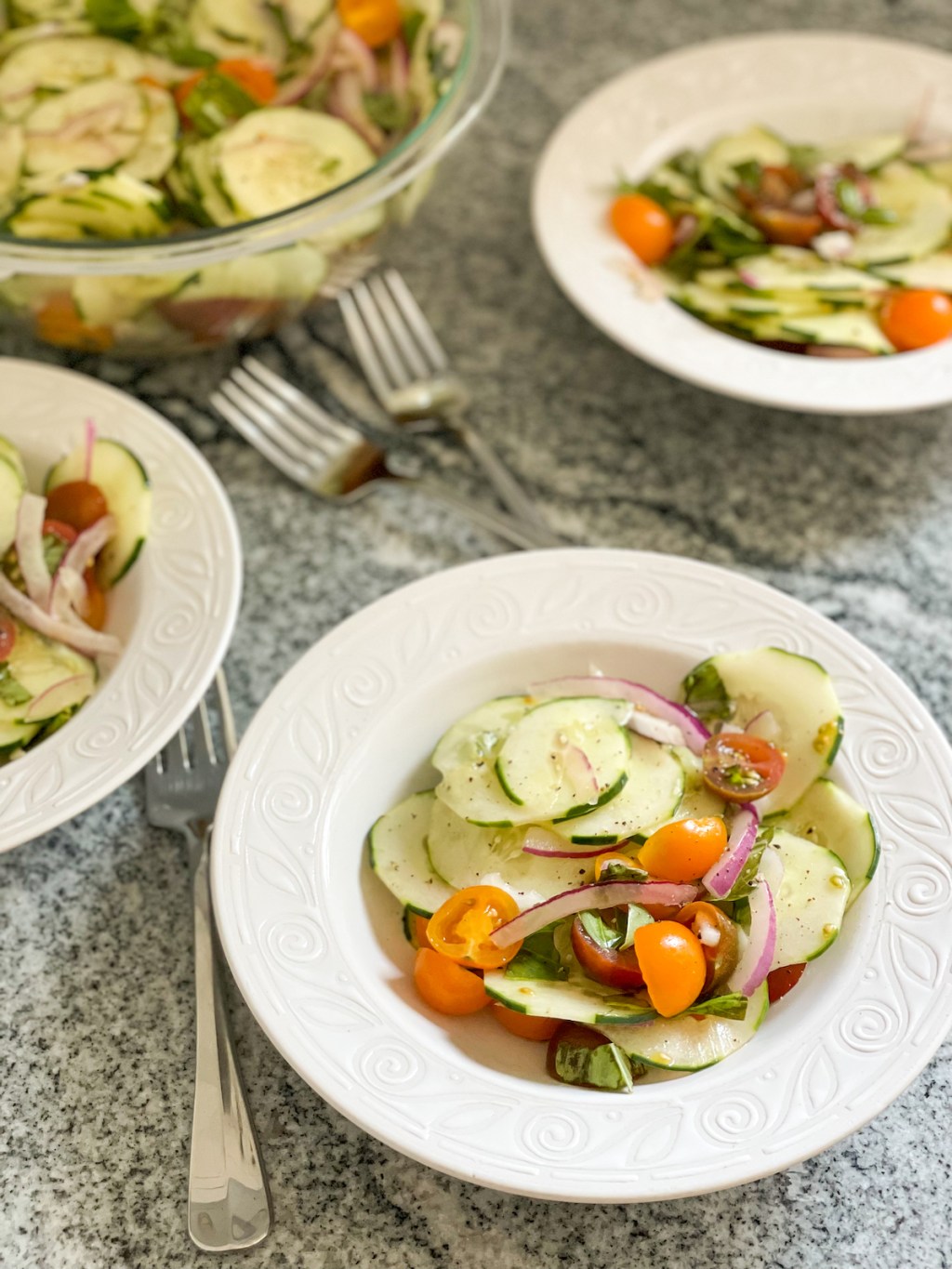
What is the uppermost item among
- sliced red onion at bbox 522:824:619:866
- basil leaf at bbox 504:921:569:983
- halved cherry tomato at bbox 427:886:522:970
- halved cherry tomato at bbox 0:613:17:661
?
sliced red onion at bbox 522:824:619:866

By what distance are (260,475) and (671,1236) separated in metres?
1.16

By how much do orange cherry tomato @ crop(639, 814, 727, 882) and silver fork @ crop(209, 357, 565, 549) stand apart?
60cm

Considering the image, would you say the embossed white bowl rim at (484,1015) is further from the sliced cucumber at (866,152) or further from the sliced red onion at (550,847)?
the sliced cucumber at (866,152)

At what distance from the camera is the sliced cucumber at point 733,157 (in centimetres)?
194

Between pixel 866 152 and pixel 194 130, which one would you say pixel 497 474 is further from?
pixel 866 152

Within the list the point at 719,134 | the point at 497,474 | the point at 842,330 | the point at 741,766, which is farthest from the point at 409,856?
the point at 719,134

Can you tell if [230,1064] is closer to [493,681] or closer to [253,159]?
[493,681]

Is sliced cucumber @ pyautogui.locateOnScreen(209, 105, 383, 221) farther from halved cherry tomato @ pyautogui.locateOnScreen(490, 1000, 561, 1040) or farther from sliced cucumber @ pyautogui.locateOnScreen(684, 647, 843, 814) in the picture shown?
halved cherry tomato @ pyautogui.locateOnScreen(490, 1000, 561, 1040)

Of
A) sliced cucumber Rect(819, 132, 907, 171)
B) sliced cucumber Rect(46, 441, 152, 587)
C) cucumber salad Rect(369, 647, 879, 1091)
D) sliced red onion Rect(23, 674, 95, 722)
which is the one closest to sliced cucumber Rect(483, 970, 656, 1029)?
cucumber salad Rect(369, 647, 879, 1091)

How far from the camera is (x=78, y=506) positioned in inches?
57.9

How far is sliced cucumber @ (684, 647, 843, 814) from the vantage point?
4.10 feet

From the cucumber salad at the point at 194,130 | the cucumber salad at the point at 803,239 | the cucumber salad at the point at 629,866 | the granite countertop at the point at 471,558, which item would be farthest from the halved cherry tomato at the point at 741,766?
the cucumber salad at the point at 194,130

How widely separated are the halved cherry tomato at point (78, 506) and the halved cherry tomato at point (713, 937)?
0.86 meters

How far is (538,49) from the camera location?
2.44 m
